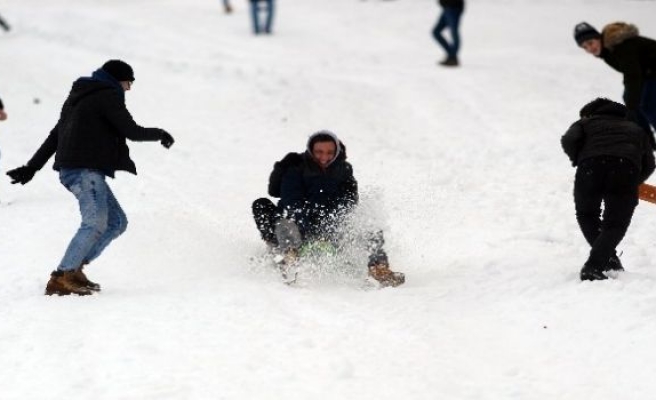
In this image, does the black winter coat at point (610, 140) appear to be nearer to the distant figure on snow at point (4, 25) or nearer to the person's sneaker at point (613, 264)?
the person's sneaker at point (613, 264)

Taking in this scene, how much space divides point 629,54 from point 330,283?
3.91 meters

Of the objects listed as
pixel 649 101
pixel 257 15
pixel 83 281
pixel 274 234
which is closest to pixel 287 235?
pixel 274 234

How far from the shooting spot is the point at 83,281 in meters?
5.62

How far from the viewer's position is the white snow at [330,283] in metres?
4.27

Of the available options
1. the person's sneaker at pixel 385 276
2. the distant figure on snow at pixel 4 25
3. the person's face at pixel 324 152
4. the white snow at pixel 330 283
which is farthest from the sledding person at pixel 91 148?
the distant figure on snow at pixel 4 25

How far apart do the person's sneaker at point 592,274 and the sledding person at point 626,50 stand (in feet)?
9.14

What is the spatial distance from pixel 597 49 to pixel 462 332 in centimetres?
399

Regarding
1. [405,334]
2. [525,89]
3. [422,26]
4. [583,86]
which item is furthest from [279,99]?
[405,334]

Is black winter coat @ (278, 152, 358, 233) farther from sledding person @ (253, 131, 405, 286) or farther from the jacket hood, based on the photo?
the jacket hood

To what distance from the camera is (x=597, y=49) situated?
25.6ft

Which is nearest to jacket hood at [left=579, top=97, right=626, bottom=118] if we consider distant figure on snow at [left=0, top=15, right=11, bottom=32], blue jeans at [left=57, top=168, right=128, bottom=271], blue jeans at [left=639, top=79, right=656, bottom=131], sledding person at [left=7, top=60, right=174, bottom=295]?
blue jeans at [left=639, top=79, right=656, bottom=131]

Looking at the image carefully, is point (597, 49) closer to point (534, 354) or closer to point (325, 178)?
point (325, 178)

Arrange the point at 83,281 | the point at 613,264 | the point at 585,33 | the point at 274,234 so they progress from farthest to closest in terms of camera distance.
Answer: the point at 585,33, the point at 274,234, the point at 83,281, the point at 613,264

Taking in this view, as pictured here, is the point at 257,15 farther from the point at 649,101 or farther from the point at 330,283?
the point at 330,283
